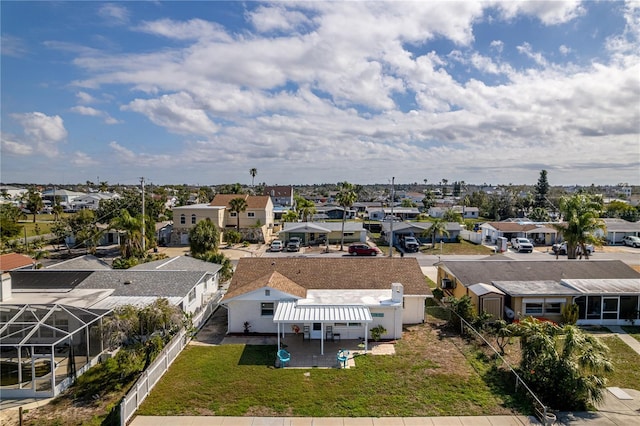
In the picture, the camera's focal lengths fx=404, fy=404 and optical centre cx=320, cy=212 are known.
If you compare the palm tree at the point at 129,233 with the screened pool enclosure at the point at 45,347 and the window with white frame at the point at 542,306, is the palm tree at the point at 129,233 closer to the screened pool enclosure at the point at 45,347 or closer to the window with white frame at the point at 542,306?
the screened pool enclosure at the point at 45,347

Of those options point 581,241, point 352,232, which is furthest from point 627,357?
point 352,232

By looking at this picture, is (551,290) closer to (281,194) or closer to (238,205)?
(238,205)

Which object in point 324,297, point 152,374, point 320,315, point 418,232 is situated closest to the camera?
point 152,374

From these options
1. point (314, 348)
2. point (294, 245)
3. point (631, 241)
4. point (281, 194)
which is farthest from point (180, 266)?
point (281, 194)

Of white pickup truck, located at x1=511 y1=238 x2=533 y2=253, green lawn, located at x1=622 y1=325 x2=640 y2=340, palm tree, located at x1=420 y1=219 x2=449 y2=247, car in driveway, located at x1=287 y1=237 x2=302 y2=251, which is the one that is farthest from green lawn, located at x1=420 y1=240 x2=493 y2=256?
green lawn, located at x1=622 y1=325 x2=640 y2=340

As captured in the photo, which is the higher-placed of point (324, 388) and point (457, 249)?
point (457, 249)

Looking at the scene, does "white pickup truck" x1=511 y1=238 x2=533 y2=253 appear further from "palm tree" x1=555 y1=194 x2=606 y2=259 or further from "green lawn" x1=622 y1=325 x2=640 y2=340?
"green lawn" x1=622 y1=325 x2=640 y2=340
